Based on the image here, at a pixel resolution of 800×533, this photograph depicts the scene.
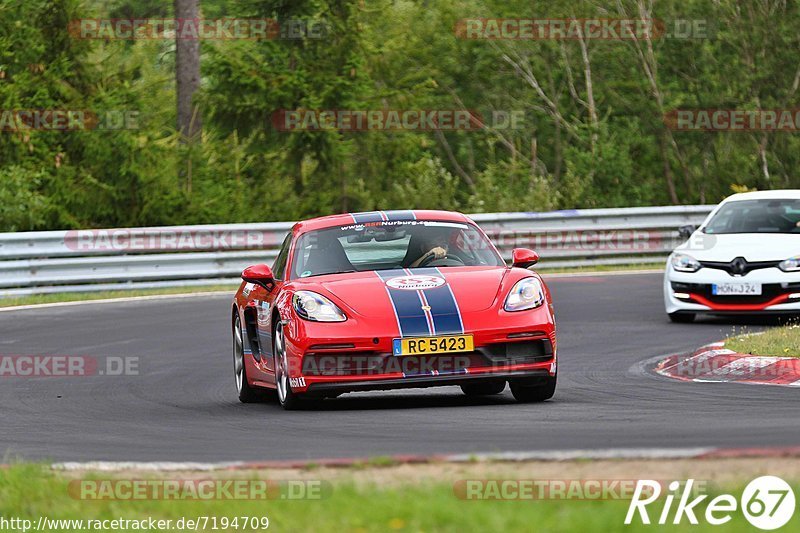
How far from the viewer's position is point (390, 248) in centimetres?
1168

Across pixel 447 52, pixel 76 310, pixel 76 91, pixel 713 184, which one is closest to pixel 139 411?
pixel 76 310

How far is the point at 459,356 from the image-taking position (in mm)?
10383

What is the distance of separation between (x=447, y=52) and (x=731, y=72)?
35.0 feet

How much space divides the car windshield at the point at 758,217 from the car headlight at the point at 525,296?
7571 mm

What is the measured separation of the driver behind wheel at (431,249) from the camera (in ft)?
37.9

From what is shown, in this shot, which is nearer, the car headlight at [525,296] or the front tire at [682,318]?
the car headlight at [525,296]

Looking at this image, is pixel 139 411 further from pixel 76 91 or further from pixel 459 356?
pixel 76 91

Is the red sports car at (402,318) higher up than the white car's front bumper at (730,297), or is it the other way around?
the red sports car at (402,318)

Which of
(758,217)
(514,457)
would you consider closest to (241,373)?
(514,457)

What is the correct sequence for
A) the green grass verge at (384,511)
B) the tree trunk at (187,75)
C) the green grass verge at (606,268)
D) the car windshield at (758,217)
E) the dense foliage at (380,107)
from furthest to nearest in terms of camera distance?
1. the tree trunk at (187,75)
2. the dense foliage at (380,107)
3. the green grass verge at (606,268)
4. the car windshield at (758,217)
5. the green grass verge at (384,511)

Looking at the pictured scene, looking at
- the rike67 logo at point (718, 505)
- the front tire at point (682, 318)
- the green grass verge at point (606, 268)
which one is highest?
the rike67 logo at point (718, 505)

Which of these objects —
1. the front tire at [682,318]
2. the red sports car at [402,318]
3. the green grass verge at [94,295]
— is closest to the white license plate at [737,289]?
the front tire at [682,318]

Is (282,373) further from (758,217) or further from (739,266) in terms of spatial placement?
(758,217)

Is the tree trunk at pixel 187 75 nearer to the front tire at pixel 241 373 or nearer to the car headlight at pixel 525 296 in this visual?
the front tire at pixel 241 373
